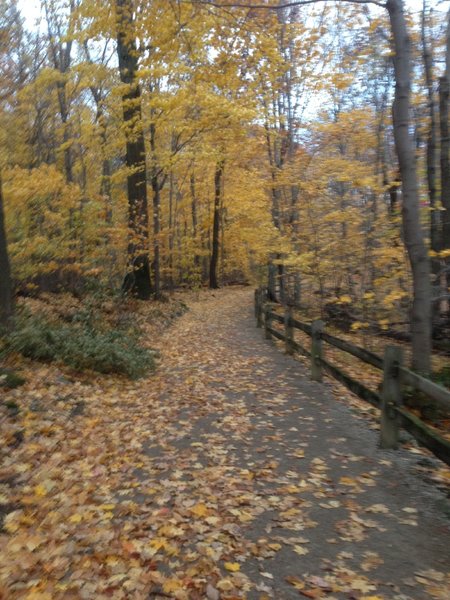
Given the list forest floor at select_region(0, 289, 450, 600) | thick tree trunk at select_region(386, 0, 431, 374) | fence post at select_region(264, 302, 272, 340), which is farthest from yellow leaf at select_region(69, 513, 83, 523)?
fence post at select_region(264, 302, 272, 340)

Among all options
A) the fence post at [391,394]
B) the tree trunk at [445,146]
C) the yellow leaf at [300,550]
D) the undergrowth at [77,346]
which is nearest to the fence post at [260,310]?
the undergrowth at [77,346]

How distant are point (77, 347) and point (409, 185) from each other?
250 inches

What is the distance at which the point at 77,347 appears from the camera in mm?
9070

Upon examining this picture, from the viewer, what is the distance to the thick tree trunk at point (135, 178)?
14516mm

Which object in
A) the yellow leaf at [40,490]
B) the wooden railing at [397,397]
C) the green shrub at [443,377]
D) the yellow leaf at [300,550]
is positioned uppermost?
the wooden railing at [397,397]

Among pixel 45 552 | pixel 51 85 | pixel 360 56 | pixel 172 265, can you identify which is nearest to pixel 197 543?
pixel 45 552

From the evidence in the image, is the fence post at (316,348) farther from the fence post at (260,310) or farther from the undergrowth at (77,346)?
the fence post at (260,310)

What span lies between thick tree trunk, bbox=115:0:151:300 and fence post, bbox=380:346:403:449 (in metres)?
9.94

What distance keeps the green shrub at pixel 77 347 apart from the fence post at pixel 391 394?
17.4ft

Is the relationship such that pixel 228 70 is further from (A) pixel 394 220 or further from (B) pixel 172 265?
(B) pixel 172 265

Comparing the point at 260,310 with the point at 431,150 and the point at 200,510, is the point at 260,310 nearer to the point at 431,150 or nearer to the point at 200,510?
the point at 431,150

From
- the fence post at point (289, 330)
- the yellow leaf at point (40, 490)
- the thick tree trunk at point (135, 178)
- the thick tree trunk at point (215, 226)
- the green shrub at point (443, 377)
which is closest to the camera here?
the yellow leaf at point (40, 490)

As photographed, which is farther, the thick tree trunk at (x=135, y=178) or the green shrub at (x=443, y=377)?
the thick tree trunk at (x=135, y=178)

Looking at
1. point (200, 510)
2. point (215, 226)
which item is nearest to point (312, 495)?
point (200, 510)
